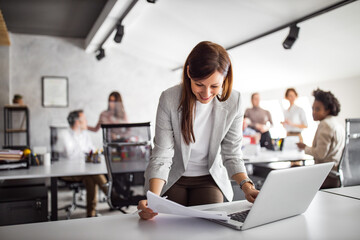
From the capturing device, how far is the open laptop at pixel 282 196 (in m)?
1.04

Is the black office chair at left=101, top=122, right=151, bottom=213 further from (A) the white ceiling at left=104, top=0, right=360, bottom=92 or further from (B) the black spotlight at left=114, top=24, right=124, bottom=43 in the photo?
(B) the black spotlight at left=114, top=24, right=124, bottom=43

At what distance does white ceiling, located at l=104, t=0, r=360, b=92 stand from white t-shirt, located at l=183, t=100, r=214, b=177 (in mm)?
3167

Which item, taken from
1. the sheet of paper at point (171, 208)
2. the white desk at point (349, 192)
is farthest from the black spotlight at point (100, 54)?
the sheet of paper at point (171, 208)

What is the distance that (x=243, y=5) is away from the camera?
14.8 feet

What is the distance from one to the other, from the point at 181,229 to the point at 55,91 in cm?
682

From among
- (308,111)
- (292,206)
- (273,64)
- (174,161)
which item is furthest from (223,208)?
(308,111)

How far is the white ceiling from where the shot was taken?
14.7ft

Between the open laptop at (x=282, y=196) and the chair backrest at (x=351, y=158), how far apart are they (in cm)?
196

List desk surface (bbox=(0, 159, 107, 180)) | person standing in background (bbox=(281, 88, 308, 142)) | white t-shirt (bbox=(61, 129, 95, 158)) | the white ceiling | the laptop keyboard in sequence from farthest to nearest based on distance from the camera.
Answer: person standing in background (bbox=(281, 88, 308, 142)), the white ceiling, white t-shirt (bbox=(61, 129, 95, 158)), desk surface (bbox=(0, 159, 107, 180)), the laptop keyboard

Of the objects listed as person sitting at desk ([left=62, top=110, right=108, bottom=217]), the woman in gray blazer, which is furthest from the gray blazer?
person sitting at desk ([left=62, top=110, right=108, bottom=217])

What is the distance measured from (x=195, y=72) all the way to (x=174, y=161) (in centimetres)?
50

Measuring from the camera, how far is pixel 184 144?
1.58 metres

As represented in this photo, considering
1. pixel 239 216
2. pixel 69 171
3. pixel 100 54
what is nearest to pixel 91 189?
pixel 69 171

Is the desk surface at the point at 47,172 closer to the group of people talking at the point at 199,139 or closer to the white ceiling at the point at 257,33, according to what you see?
the group of people talking at the point at 199,139
